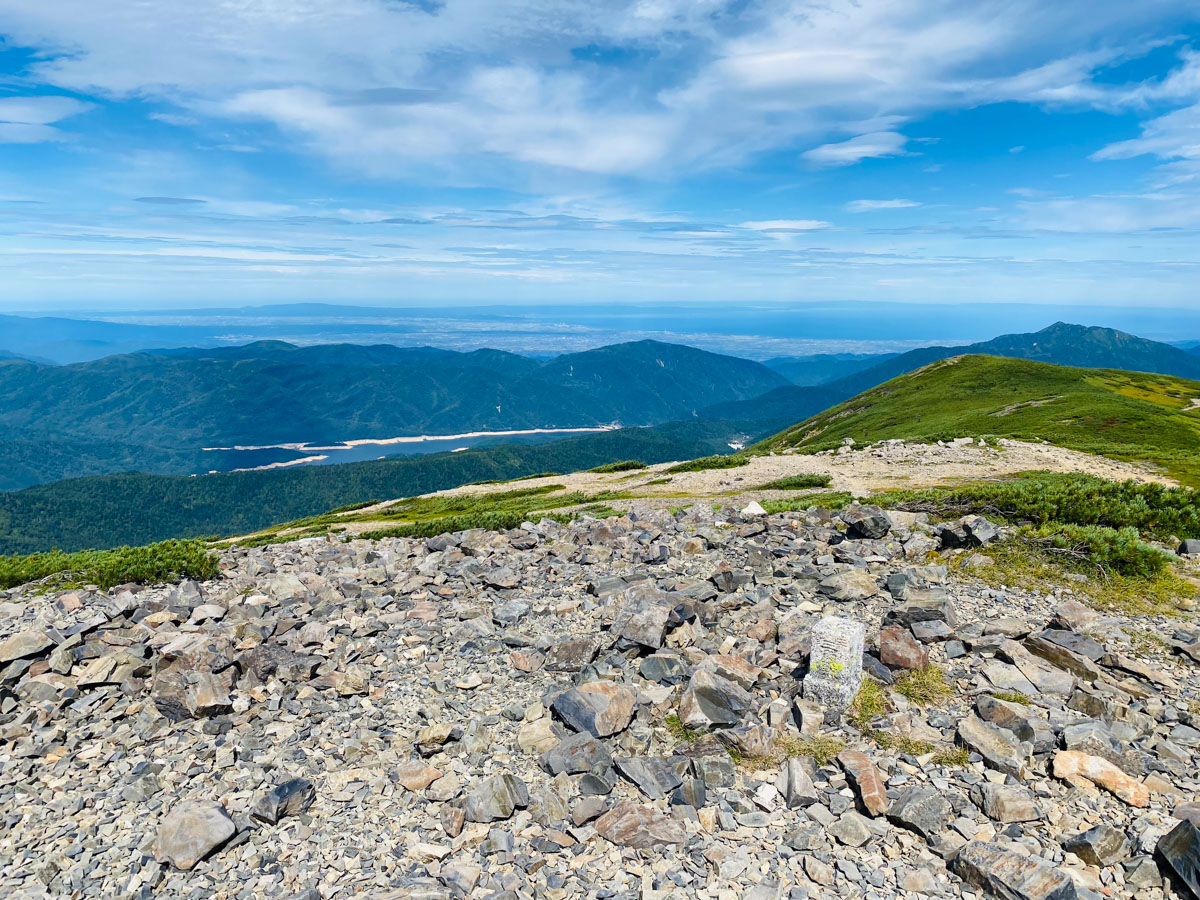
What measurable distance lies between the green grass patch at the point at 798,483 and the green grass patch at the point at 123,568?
30621 mm

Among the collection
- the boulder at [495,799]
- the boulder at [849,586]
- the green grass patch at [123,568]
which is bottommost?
the green grass patch at [123,568]

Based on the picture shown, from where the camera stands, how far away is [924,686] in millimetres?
10039

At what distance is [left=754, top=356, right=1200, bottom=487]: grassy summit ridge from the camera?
57.0 m

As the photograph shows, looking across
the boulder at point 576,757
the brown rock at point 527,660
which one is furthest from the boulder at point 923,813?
the brown rock at point 527,660

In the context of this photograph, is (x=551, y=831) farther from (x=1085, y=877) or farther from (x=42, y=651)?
(x=42, y=651)

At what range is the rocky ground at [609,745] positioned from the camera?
7.27 meters

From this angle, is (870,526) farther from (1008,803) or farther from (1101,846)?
(1101,846)

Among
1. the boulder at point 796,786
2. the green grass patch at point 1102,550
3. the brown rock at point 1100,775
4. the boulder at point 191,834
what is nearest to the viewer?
the brown rock at point 1100,775

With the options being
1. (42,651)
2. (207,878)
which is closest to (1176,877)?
(207,878)

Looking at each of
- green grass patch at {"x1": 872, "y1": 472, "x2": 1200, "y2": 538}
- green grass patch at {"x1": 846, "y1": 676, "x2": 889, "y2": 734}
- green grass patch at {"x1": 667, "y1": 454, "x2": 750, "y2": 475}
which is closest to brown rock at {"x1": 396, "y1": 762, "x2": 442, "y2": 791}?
green grass patch at {"x1": 846, "y1": 676, "x2": 889, "y2": 734}

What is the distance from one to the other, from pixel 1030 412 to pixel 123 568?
90.1 meters

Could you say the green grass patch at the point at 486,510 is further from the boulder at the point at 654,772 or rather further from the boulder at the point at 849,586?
the boulder at the point at 654,772

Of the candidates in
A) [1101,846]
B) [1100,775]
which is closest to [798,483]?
[1100,775]

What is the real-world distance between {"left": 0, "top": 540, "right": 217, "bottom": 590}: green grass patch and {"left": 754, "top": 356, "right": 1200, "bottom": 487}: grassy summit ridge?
47930mm
